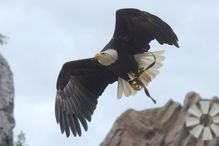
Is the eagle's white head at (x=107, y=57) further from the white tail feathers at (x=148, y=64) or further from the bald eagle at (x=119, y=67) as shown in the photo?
the white tail feathers at (x=148, y=64)

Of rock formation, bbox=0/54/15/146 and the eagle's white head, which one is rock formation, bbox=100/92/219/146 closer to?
the eagle's white head

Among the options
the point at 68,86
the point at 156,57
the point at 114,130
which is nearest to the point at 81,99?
the point at 68,86

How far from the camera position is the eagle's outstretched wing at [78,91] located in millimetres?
11625

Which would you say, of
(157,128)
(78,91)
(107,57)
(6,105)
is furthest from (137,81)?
(157,128)

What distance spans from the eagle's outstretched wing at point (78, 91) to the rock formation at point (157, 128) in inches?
200

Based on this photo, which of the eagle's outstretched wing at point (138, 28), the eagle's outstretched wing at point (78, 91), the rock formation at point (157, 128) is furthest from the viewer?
the rock formation at point (157, 128)

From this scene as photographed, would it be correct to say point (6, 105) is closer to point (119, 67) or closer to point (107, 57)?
point (107, 57)

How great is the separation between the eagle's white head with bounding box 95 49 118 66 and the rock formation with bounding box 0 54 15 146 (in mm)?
1228

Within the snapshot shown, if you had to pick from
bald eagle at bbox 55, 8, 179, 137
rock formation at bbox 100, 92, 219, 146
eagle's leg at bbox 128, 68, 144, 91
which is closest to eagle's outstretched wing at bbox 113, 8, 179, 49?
bald eagle at bbox 55, 8, 179, 137

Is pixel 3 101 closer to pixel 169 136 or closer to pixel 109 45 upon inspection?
pixel 109 45

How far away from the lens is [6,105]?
9.74m

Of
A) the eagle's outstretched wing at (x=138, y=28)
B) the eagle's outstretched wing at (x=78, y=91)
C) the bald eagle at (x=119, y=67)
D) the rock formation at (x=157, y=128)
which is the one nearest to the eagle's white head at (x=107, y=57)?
the bald eagle at (x=119, y=67)

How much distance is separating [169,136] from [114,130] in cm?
94

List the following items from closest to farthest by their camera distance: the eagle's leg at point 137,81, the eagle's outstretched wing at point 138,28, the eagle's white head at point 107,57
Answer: the eagle's outstretched wing at point 138,28
the eagle's white head at point 107,57
the eagle's leg at point 137,81
